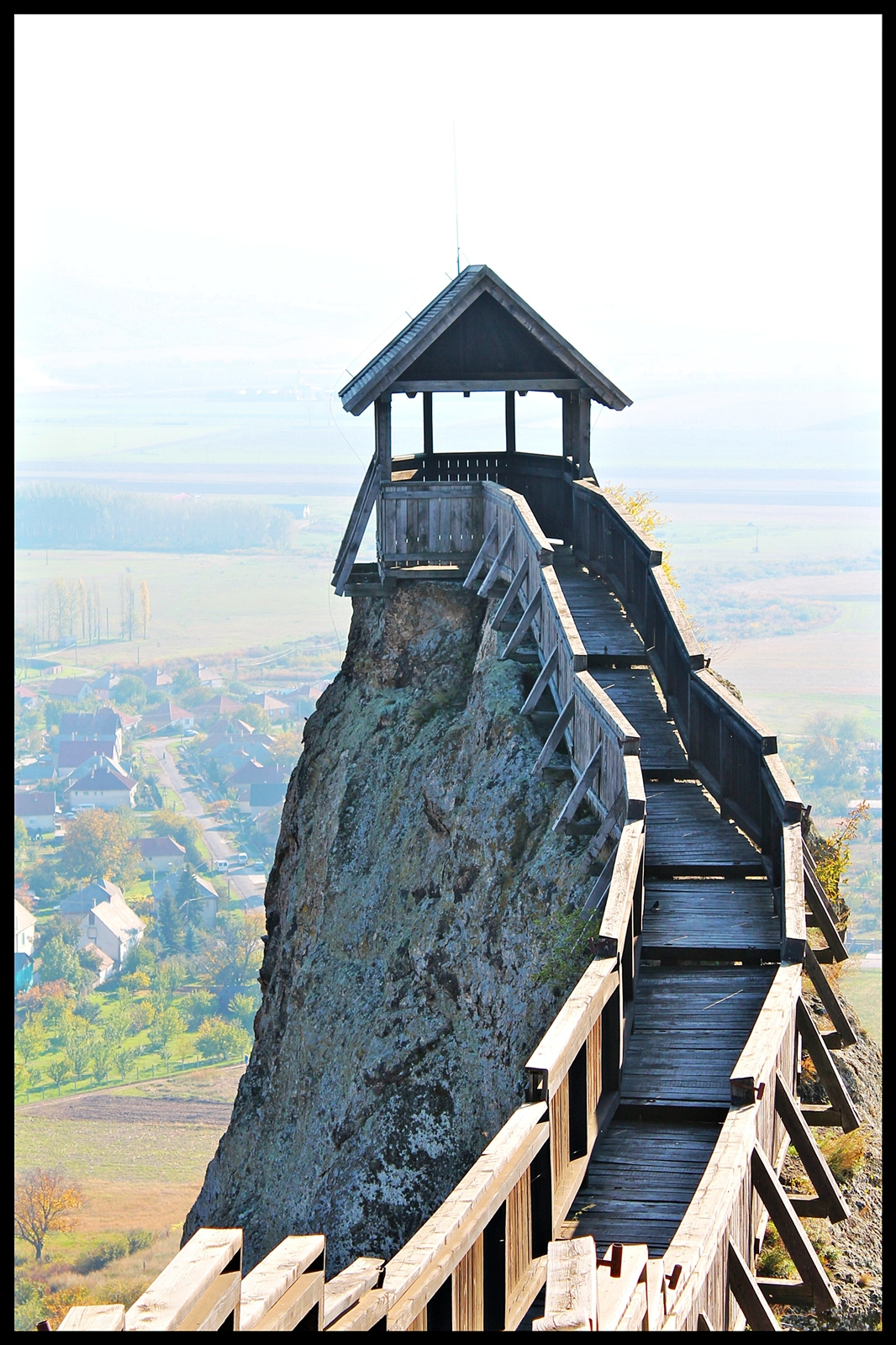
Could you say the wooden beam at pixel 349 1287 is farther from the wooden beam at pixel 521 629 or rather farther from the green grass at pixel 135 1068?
the green grass at pixel 135 1068

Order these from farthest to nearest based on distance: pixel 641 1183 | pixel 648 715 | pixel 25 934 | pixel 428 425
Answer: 1. pixel 25 934
2. pixel 428 425
3. pixel 648 715
4. pixel 641 1183

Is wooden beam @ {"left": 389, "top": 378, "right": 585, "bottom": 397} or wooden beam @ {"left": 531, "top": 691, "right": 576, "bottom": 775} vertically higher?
wooden beam @ {"left": 389, "top": 378, "right": 585, "bottom": 397}

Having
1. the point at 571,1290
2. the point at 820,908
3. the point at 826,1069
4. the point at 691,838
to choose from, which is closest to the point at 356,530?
the point at 691,838

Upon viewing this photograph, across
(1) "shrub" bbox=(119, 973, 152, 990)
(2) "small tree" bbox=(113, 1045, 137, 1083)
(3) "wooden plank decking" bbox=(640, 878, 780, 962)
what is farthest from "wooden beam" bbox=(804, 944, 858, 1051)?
(1) "shrub" bbox=(119, 973, 152, 990)

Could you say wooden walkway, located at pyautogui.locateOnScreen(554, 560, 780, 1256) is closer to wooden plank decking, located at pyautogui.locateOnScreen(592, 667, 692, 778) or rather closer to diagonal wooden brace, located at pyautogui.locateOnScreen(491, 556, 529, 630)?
wooden plank decking, located at pyautogui.locateOnScreen(592, 667, 692, 778)

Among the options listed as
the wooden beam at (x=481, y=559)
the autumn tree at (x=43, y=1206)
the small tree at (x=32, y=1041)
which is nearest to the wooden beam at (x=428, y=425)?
the wooden beam at (x=481, y=559)

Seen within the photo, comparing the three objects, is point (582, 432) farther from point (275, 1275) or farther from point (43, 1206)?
point (43, 1206)

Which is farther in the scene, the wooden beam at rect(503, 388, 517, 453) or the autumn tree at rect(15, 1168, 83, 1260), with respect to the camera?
the autumn tree at rect(15, 1168, 83, 1260)
